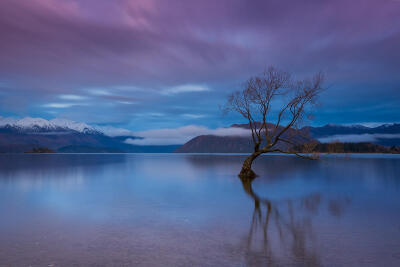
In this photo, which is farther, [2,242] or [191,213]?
[191,213]

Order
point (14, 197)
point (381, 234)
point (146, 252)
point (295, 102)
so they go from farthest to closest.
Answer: point (295, 102) < point (14, 197) < point (381, 234) < point (146, 252)

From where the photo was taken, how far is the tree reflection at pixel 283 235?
7.80 metres

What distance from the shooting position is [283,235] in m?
10.1

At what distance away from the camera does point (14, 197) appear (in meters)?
18.8

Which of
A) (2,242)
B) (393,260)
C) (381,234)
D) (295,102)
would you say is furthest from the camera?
(295,102)

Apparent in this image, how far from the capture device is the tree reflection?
25.6 feet

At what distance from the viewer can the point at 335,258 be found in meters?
7.79

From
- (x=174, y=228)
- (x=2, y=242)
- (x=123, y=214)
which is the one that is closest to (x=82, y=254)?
(x=2, y=242)

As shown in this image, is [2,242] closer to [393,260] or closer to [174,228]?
[174,228]

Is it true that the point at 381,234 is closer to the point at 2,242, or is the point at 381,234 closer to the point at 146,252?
the point at 146,252

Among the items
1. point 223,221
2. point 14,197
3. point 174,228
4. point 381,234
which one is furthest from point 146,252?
point 14,197

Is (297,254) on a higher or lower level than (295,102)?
lower

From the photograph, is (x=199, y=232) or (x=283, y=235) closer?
(x=283, y=235)

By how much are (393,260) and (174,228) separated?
717 centimetres
